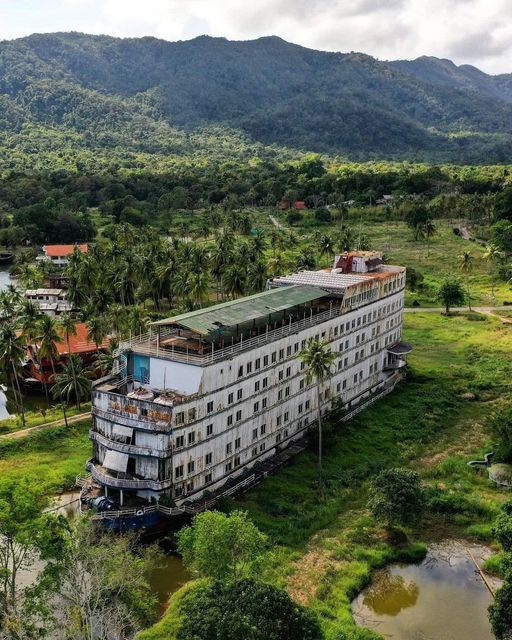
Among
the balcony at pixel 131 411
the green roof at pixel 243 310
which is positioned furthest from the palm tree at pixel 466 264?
the balcony at pixel 131 411

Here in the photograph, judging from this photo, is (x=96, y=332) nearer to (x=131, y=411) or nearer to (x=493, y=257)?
(x=131, y=411)

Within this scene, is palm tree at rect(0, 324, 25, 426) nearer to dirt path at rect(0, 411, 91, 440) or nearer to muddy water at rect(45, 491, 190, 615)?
dirt path at rect(0, 411, 91, 440)

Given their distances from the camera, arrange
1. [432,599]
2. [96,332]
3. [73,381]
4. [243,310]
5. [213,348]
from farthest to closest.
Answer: [96,332], [73,381], [243,310], [213,348], [432,599]

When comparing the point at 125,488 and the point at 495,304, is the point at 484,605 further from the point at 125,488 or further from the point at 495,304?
the point at 495,304

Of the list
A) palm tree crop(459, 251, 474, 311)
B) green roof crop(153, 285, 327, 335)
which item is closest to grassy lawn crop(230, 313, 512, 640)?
green roof crop(153, 285, 327, 335)

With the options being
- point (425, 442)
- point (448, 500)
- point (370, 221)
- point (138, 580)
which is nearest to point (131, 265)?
point (425, 442)

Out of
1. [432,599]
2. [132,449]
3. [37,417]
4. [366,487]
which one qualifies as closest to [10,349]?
[37,417]

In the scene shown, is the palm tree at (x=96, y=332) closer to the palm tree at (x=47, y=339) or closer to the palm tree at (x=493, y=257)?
the palm tree at (x=47, y=339)
